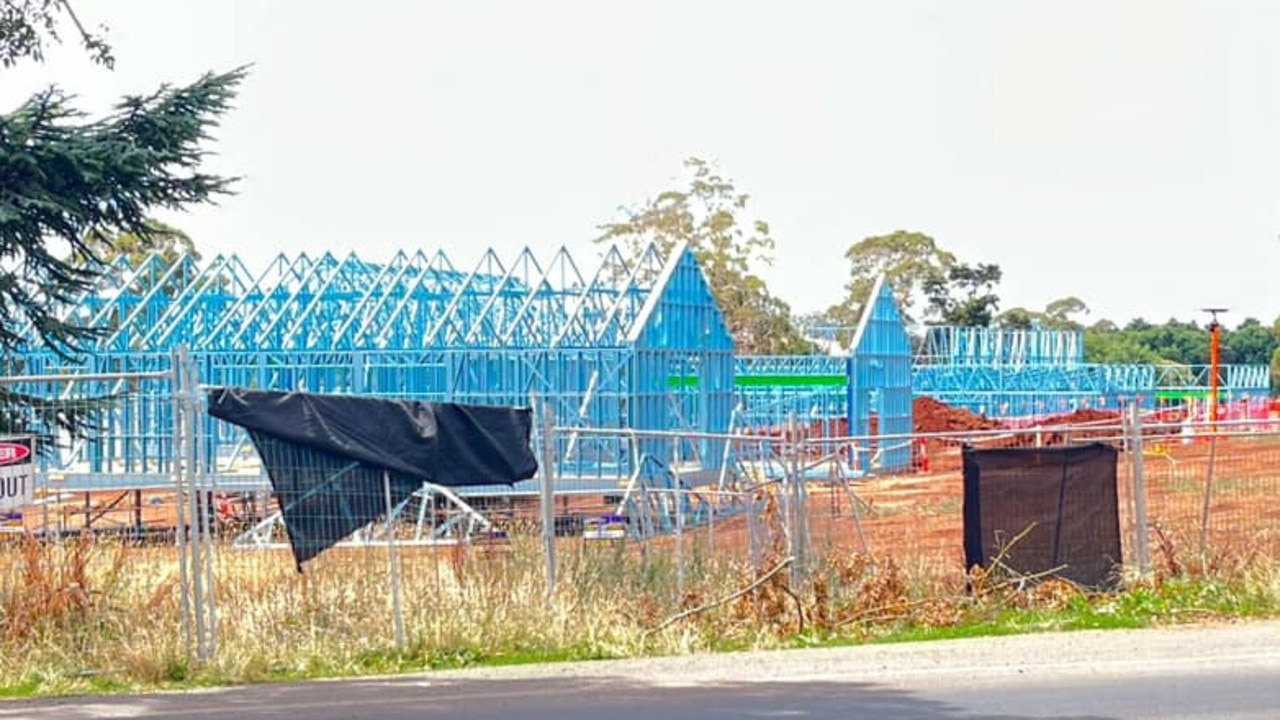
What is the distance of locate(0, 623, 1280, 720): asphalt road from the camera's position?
11.1m

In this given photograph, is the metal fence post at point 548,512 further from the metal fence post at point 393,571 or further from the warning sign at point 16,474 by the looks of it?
the warning sign at point 16,474

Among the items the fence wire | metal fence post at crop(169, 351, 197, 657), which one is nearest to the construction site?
the fence wire

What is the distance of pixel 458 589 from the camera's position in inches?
561

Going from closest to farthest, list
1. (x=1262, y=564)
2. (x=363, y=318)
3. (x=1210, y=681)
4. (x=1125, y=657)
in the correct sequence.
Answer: (x=1210, y=681) → (x=1125, y=657) → (x=1262, y=564) → (x=363, y=318)

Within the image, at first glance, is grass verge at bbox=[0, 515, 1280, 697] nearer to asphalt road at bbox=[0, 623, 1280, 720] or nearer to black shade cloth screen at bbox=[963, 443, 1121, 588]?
black shade cloth screen at bbox=[963, 443, 1121, 588]

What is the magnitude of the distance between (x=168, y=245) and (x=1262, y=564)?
A: 54.7 meters

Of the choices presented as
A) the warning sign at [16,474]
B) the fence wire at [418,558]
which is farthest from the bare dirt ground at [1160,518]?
the warning sign at [16,474]

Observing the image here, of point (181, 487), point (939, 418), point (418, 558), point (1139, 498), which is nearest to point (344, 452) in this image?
point (181, 487)

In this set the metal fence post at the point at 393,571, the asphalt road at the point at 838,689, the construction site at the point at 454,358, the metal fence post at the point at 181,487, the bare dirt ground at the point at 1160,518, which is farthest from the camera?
the construction site at the point at 454,358

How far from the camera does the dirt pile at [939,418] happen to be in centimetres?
6000

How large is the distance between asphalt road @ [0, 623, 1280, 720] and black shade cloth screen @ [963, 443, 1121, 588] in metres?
2.02

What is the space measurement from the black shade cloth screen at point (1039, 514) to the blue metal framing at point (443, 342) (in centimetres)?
1684

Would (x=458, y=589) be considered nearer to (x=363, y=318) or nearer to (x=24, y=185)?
(x=24, y=185)

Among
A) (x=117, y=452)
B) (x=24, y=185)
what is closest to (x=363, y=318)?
(x=117, y=452)
